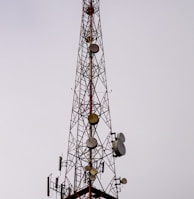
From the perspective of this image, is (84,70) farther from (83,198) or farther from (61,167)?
(83,198)

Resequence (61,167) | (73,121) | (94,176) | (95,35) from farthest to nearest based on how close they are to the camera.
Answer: (95,35) → (73,121) → (61,167) → (94,176)

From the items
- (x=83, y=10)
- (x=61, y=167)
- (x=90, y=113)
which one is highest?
(x=83, y=10)

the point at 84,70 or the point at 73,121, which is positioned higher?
the point at 84,70

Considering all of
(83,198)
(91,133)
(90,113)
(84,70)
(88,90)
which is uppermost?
(84,70)

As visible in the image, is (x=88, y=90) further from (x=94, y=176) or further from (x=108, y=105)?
(x=94, y=176)

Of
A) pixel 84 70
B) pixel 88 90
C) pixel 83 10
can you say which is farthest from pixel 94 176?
pixel 83 10

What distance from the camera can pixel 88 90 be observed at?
21.2 metres

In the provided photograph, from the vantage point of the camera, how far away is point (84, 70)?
21984 mm

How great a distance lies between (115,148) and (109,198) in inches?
116

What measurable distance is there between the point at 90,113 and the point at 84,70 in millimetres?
3360

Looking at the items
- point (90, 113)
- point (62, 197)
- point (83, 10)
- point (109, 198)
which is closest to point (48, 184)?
point (62, 197)

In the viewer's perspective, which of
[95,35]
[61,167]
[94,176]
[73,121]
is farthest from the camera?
[95,35]

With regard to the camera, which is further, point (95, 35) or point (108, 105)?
point (95, 35)

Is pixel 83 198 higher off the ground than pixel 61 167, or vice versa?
pixel 61 167
